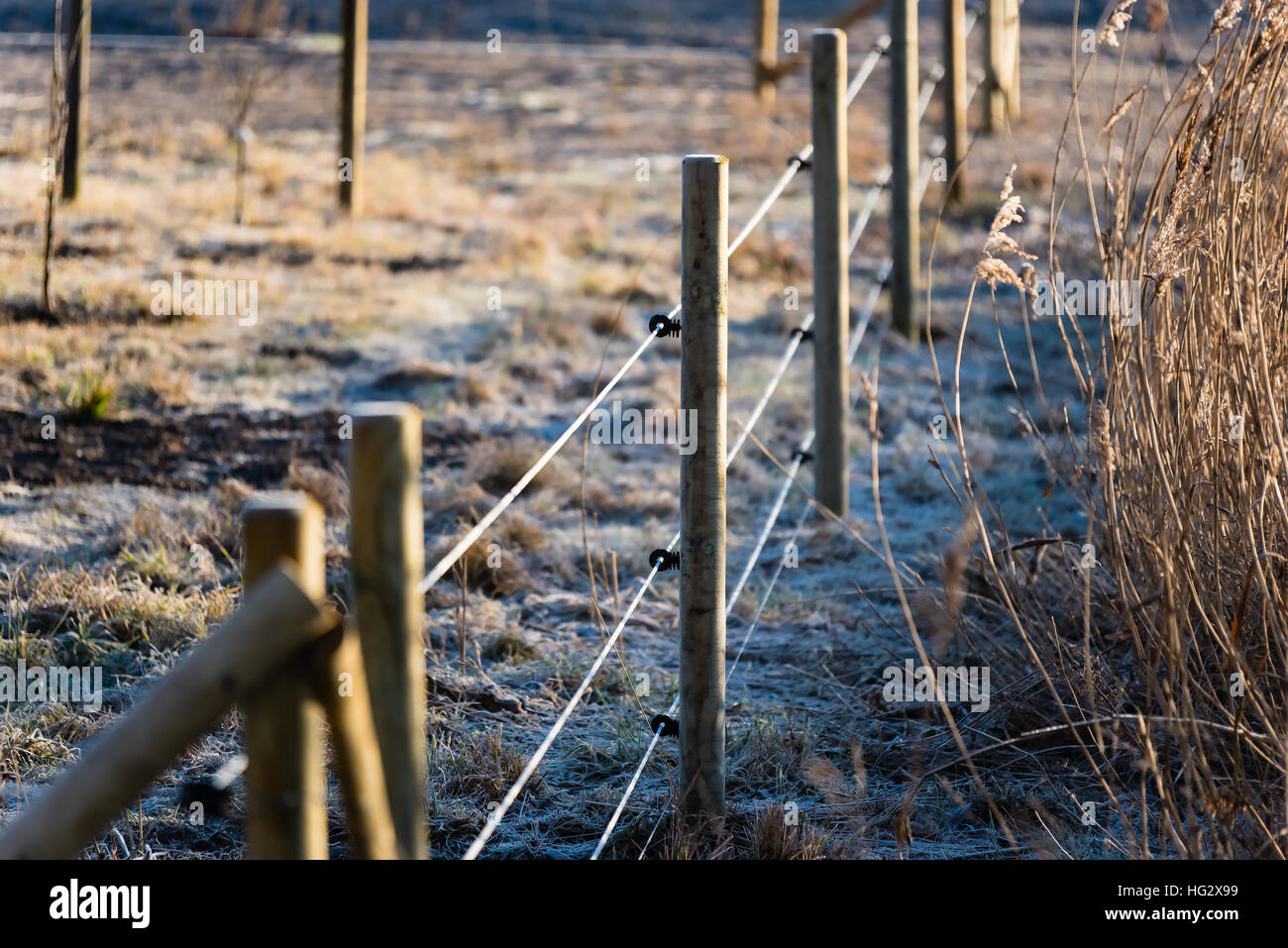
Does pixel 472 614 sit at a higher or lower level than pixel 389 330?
lower

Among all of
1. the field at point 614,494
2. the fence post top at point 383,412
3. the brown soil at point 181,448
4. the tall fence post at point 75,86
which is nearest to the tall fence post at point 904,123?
the field at point 614,494

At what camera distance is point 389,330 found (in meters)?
6.83

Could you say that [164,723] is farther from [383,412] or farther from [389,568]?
[383,412]

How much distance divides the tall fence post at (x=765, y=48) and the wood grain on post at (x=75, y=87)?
23.2 ft

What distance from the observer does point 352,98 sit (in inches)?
358

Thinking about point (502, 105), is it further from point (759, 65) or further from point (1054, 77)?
point (1054, 77)

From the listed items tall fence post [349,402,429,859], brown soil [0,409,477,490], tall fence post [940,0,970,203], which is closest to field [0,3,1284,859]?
brown soil [0,409,477,490]

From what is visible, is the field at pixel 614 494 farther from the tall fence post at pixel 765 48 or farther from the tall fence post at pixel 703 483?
the tall fence post at pixel 765 48

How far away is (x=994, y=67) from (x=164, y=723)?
928cm

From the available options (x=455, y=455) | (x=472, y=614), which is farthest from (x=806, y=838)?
(x=455, y=455)

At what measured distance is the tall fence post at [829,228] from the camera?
14.1 ft

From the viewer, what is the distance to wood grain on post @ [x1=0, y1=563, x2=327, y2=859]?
122 cm

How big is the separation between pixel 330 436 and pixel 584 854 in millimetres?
3171
